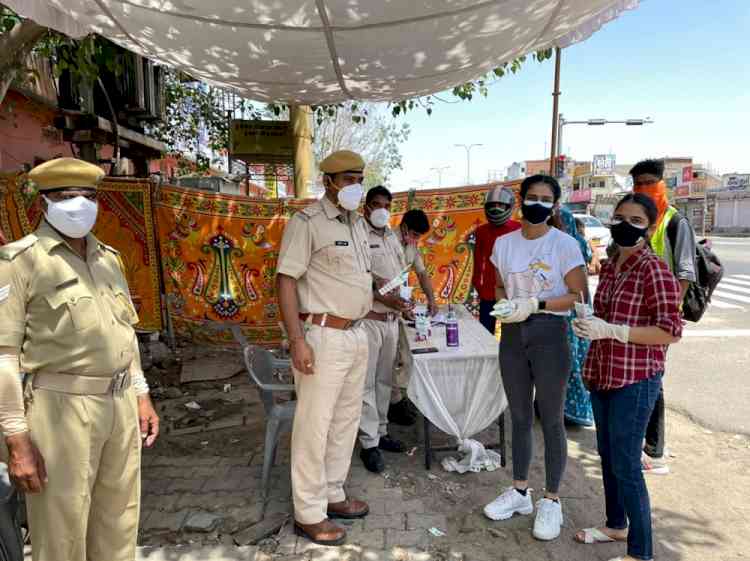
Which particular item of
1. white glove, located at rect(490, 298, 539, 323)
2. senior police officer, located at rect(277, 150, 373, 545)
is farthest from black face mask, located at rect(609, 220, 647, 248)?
senior police officer, located at rect(277, 150, 373, 545)

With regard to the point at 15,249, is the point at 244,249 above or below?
below

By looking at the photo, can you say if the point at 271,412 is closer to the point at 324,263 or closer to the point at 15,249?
the point at 324,263

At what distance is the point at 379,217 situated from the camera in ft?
13.2

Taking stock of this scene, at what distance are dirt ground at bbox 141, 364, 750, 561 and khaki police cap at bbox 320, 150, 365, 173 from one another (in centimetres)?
204

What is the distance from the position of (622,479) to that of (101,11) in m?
3.35

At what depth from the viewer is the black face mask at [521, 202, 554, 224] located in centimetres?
264

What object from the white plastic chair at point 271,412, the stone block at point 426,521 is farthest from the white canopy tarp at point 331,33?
the stone block at point 426,521

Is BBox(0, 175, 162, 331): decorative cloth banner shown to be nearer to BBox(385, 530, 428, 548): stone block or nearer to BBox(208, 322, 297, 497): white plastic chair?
BBox(208, 322, 297, 497): white plastic chair

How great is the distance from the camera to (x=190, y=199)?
18.5ft

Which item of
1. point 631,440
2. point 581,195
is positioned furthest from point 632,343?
point 581,195

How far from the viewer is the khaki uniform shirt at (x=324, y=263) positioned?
2.62 m

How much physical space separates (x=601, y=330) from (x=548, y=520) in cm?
121

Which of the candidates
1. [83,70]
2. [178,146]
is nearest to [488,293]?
[83,70]

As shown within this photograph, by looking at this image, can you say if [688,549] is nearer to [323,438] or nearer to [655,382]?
[655,382]
